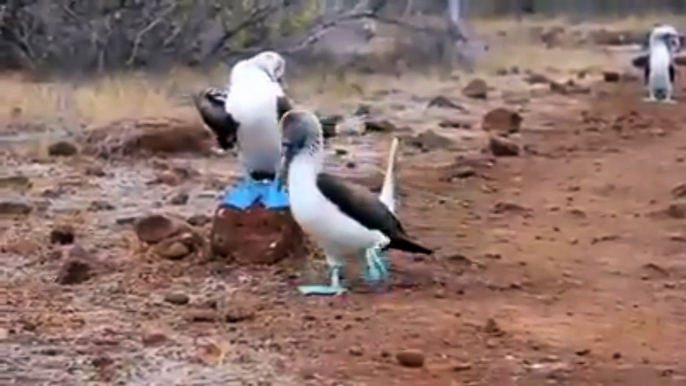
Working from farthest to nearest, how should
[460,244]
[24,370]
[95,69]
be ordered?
[95,69]
[460,244]
[24,370]

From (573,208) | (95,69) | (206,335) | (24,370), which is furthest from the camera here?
(95,69)

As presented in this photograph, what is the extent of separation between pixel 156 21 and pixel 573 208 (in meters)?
7.18

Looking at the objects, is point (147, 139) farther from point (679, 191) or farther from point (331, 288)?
point (331, 288)

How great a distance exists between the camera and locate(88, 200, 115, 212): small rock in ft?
33.5

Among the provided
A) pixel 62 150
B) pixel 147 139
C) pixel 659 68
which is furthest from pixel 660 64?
pixel 62 150

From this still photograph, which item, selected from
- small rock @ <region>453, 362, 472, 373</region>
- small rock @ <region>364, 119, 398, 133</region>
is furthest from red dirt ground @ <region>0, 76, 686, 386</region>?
small rock @ <region>364, 119, 398, 133</region>

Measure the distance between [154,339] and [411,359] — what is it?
986 millimetres

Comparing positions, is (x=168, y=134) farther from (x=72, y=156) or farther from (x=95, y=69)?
(x=95, y=69)

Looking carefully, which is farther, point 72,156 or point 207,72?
point 207,72

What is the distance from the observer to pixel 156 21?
17047 mm

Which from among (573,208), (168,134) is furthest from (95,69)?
(573,208)

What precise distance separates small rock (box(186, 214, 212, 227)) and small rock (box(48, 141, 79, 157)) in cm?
291

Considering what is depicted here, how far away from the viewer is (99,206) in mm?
10312

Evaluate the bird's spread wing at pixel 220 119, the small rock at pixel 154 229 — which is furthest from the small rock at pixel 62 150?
the small rock at pixel 154 229
